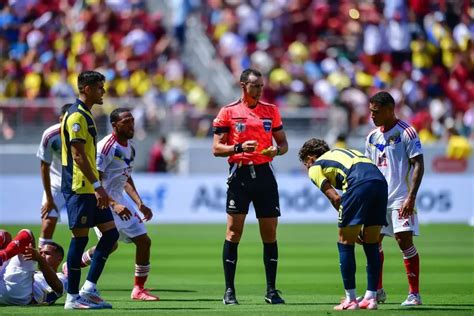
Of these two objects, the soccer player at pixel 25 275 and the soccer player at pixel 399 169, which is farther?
the soccer player at pixel 399 169

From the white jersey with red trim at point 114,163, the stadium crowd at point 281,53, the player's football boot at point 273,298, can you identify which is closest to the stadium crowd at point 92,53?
the stadium crowd at point 281,53

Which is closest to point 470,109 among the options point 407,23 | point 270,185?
point 407,23

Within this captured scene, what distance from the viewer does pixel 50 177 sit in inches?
611

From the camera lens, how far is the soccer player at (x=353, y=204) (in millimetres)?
11688

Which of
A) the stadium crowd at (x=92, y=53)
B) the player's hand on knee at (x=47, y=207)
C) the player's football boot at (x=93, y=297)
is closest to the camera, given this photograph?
the player's football boot at (x=93, y=297)

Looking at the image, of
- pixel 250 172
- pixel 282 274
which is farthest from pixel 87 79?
pixel 282 274

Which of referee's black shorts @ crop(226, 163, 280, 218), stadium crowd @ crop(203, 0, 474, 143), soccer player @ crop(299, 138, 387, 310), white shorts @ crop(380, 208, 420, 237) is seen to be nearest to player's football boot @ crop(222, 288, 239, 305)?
referee's black shorts @ crop(226, 163, 280, 218)

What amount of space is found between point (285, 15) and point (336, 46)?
1.98 metres

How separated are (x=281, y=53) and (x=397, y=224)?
2135 centimetres

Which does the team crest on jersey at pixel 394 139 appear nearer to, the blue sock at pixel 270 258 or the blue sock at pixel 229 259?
the blue sock at pixel 270 258

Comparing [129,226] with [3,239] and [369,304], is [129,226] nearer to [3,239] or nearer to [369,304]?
[3,239]

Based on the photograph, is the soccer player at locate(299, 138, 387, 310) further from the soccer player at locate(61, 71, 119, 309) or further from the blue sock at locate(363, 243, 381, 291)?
the soccer player at locate(61, 71, 119, 309)

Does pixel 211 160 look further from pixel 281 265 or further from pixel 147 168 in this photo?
pixel 281 265

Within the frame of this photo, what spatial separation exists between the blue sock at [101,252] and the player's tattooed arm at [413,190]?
3376 millimetres
